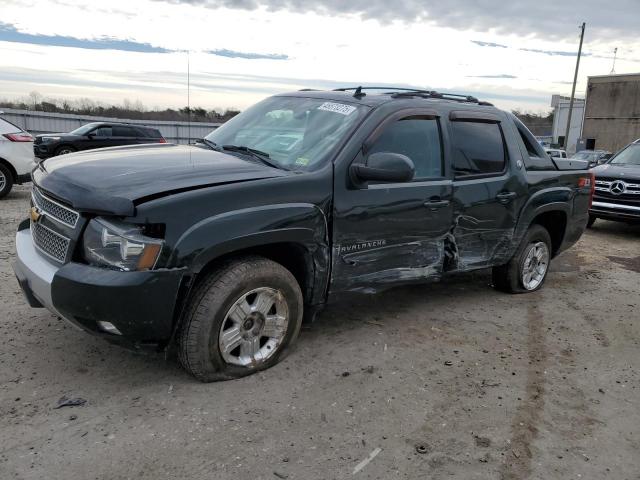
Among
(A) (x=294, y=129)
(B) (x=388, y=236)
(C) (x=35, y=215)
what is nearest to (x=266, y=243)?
(B) (x=388, y=236)

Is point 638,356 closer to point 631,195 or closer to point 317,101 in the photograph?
point 317,101

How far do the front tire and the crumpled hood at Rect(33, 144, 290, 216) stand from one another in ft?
1.82

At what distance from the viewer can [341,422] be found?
123 inches

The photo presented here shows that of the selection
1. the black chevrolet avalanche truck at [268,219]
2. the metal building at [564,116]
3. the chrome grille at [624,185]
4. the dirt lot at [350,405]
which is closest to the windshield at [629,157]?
the chrome grille at [624,185]

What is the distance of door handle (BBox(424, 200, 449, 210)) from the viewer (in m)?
4.26

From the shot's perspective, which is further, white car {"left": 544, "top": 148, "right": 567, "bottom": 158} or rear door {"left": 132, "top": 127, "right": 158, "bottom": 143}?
rear door {"left": 132, "top": 127, "right": 158, "bottom": 143}

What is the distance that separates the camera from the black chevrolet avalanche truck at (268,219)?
2.99 metres

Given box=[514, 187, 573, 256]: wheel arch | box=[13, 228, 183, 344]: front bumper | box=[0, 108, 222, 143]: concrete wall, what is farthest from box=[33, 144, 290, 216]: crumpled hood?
box=[0, 108, 222, 143]: concrete wall

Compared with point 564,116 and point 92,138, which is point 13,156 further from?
point 564,116

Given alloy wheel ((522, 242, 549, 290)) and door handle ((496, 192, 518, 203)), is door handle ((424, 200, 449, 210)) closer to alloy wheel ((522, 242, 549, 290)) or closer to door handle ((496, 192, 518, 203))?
A: door handle ((496, 192, 518, 203))

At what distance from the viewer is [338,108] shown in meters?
4.18

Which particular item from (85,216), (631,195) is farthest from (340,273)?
(631,195)

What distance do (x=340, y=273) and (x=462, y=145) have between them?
168 centimetres

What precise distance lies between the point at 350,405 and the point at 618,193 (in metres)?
8.00
